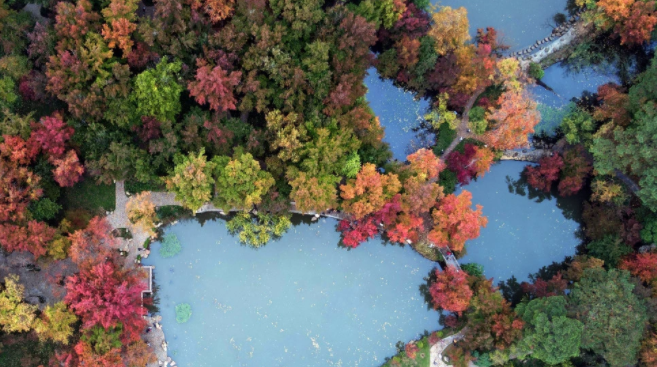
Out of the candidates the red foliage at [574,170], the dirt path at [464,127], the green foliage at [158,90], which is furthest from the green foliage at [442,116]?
the green foliage at [158,90]

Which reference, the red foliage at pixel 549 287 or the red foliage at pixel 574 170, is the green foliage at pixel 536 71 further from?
the red foliage at pixel 549 287

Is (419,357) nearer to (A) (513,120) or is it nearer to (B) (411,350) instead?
(B) (411,350)

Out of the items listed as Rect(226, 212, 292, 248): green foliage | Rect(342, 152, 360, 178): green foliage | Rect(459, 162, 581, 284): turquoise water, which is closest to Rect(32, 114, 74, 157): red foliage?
Rect(226, 212, 292, 248): green foliage

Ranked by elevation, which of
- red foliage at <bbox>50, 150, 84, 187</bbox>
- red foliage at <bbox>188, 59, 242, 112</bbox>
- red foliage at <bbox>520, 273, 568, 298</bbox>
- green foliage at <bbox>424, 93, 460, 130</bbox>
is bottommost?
red foliage at <bbox>520, 273, 568, 298</bbox>

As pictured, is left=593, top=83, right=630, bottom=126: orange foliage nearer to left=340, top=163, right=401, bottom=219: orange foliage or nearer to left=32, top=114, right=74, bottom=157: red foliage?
left=340, top=163, right=401, bottom=219: orange foliage

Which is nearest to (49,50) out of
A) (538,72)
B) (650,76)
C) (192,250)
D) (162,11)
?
(162,11)
